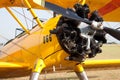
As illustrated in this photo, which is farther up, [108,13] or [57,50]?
[108,13]

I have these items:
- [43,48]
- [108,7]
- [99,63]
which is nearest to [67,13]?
[43,48]

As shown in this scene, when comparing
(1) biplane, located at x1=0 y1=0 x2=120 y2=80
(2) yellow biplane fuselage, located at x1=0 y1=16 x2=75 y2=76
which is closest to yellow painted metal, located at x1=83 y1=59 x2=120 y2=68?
(1) biplane, located at x1=0 y1=0 x2=120 y2=80

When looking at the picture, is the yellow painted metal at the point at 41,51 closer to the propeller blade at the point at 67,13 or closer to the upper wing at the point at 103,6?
the propeller blade at the point at 67,13

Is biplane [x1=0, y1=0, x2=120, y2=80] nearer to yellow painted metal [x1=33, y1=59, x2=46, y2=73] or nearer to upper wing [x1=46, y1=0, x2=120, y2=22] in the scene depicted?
yellow painted metal [x1=33, y1=59, x2=46, y2=73]

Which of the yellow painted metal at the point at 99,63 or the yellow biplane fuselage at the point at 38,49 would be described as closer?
the yellow biplane fuselage at the point at 38,49

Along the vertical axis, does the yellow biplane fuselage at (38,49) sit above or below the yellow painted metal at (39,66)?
above

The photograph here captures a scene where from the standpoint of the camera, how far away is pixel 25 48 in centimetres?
673

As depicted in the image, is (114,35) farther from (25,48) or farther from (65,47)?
(25,48)

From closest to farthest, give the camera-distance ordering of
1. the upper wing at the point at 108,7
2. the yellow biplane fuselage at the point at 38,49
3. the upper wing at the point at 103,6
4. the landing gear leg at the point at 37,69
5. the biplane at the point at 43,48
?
the biplane at the point at 43,48 < the landing gear leg at the point at 37,69 < the yellow biplane fuselage at the point at 38,49 < the upper wing at the point at 103,6 < the upper wing at the point at 108,7

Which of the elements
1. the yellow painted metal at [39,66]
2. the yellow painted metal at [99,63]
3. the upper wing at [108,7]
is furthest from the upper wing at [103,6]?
the yellow painted metal at [39,66]

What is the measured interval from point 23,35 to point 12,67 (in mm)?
910

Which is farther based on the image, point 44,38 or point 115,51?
point 115,51

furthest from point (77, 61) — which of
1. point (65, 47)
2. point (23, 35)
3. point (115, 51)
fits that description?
point (115, 51)

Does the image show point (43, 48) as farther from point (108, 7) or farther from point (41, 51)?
point (108, 7)
